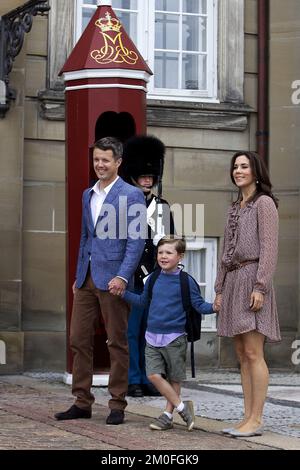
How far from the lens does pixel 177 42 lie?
13.0 metres

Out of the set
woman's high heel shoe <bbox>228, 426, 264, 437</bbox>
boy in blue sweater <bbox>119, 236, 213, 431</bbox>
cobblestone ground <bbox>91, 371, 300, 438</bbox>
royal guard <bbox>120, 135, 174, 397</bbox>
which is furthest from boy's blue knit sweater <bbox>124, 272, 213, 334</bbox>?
royal guard <bbox>120, 135, 174, 397</bbox>

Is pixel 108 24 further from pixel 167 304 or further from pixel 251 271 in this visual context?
pixel 251 271

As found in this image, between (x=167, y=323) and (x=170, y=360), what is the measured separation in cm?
24

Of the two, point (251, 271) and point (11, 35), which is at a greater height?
point (11, 35)

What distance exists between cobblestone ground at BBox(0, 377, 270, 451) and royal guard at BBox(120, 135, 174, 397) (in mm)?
797

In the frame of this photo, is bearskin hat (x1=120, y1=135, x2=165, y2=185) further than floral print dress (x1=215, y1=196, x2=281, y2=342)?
Yes

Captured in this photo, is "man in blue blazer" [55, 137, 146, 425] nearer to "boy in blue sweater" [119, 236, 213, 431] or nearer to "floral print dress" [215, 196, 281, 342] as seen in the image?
"boy in blue sweater" [119, 236, 213, 431]

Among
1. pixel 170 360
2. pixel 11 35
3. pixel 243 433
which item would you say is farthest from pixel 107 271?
pixel 11 35

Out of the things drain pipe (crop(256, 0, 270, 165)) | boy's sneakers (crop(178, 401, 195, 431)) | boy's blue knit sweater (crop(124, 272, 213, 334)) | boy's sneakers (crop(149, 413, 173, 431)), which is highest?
drain pipe (crop(256, 0, 270, 165))

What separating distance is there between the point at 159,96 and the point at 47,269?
2140mm

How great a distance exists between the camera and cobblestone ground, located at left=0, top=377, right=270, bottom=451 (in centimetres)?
723

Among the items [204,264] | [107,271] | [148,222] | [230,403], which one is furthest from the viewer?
[204,264]

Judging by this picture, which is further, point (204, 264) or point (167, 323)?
point (204, 264)
